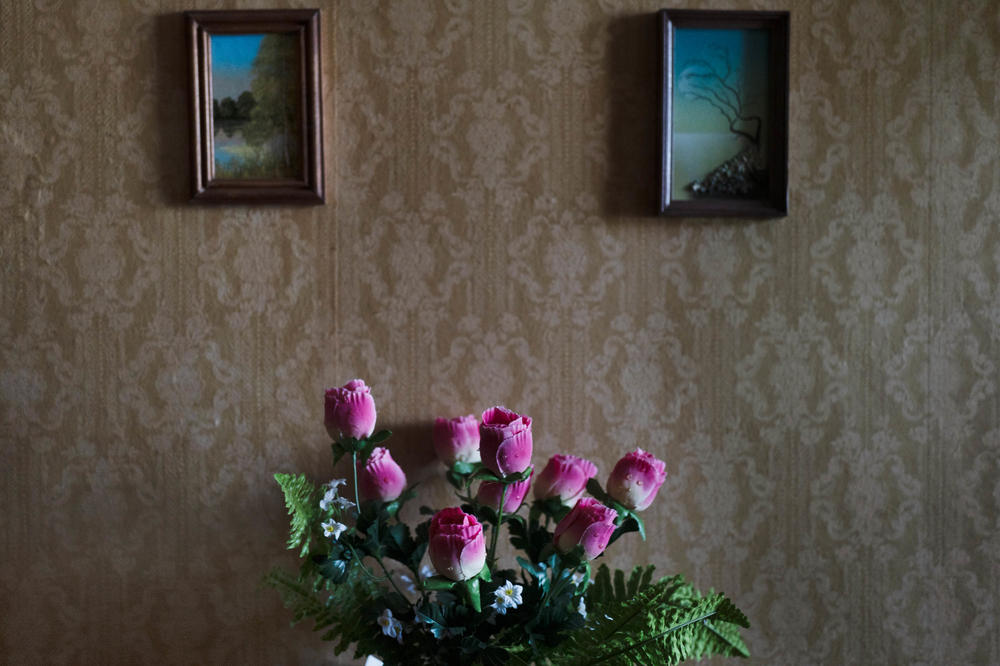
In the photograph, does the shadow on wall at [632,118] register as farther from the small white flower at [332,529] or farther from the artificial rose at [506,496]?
the small white flower at [332,529]

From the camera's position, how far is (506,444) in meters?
1.05

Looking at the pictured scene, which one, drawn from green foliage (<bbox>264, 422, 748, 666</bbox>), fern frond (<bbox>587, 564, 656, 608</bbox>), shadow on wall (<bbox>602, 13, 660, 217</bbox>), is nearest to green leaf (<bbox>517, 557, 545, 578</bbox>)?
green foliage (<bbox>264, 422, 748, 666</bbox>)

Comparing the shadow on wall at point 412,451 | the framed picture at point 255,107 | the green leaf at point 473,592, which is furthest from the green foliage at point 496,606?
the framed picture at point 255,107

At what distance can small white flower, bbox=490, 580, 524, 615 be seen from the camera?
1.04m

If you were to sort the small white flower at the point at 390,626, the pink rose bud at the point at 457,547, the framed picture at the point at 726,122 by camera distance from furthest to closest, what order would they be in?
the framed picture at the point at 726,122
the small white flower at the point at 390,626
the pink rose bud at the point at 457,547

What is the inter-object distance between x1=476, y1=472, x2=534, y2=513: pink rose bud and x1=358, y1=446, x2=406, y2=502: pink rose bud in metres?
0.14

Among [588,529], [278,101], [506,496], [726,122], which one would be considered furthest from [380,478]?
[726,122]

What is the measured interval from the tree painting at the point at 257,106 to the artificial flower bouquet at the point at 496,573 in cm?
44

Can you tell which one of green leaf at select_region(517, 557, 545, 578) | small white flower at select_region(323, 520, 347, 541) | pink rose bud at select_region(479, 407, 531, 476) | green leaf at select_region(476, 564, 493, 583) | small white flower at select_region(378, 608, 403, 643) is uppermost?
pink rose bud at select_region(479, 407, 531, 476)

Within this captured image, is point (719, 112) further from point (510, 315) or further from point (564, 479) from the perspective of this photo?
point (564, 479)

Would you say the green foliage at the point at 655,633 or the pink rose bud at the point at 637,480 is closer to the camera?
the green foliage at the point at 655,633

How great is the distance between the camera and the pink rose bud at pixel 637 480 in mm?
1118

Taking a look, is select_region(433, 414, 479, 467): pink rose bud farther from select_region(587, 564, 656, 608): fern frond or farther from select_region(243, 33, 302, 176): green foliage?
select_region(243, 33, 302, 176): green foliage

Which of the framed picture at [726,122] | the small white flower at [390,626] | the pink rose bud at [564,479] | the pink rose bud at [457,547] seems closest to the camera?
the pink rose bud at [457,547]
